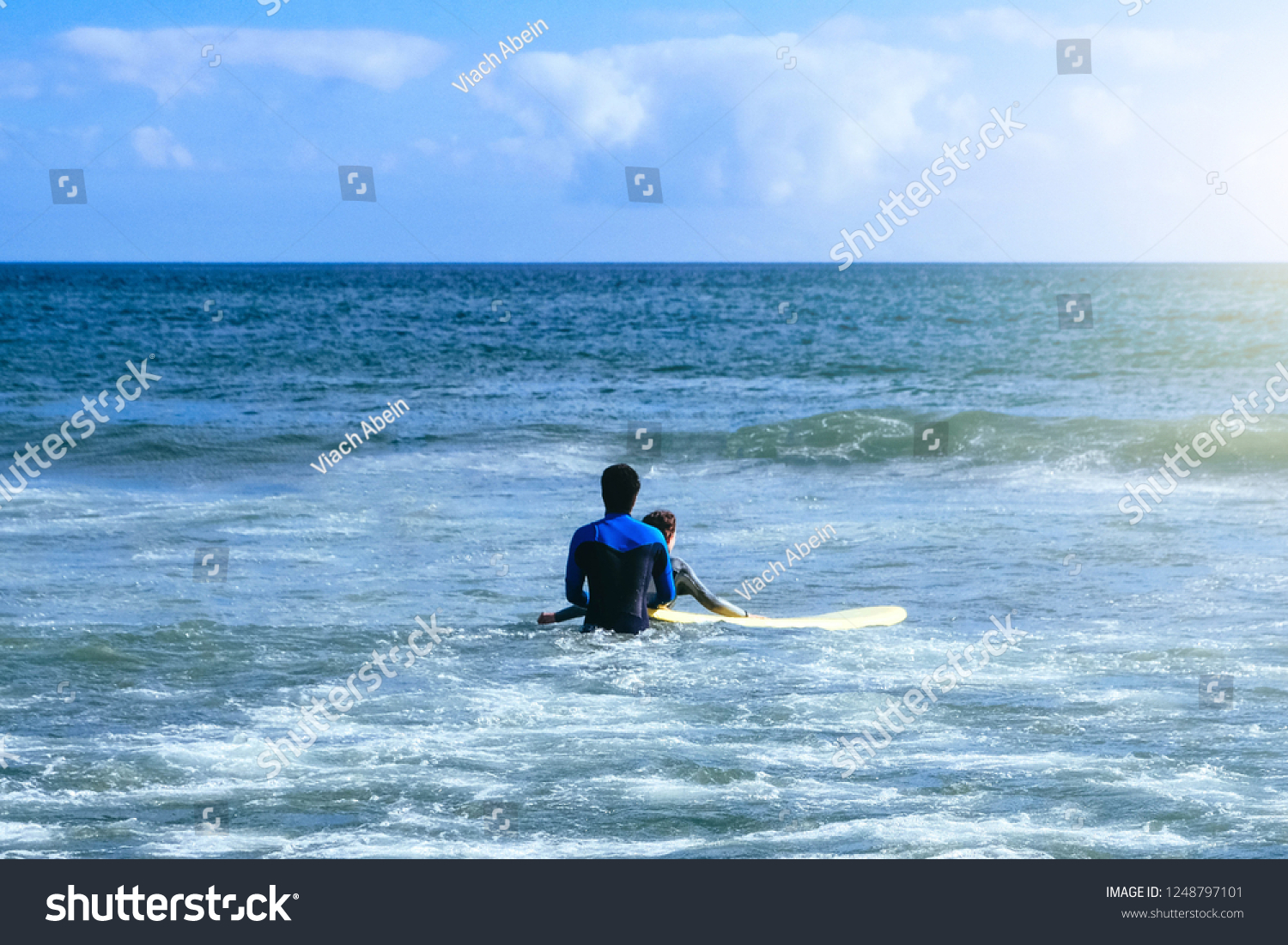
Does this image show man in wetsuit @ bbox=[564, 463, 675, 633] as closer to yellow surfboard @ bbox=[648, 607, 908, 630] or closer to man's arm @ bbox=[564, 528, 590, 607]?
man's arm @ bbox=[564, 528, 590, 607]

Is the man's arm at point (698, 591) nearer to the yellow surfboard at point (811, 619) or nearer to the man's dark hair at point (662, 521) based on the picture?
the yellow surfboard at point (811, 619)

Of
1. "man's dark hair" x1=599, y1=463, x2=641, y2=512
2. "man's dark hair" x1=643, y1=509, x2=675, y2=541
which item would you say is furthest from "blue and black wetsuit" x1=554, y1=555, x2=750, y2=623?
"man's dark hair" x1=599, y1=463, x2=641, y2=512

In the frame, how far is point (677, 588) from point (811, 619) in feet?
3.52

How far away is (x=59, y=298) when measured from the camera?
81.2 m

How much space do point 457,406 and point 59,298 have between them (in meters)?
62.3

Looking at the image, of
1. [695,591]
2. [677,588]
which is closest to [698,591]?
[695,591]

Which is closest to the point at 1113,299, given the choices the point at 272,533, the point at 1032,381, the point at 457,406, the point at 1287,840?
the point at 1032,381

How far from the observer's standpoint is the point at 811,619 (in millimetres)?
9922

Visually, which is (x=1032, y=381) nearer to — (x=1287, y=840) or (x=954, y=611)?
(x=954, y=611)

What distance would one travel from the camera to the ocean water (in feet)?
19.5

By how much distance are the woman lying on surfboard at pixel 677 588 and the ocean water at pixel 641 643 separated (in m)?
0.21

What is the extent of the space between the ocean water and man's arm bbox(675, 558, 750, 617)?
0.76ft

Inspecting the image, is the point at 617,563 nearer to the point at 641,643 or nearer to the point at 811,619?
the point at 641,643

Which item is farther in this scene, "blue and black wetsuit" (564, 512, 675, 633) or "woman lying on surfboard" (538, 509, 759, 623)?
"woman lying on surfboard" (538, 509, 759, 623)
